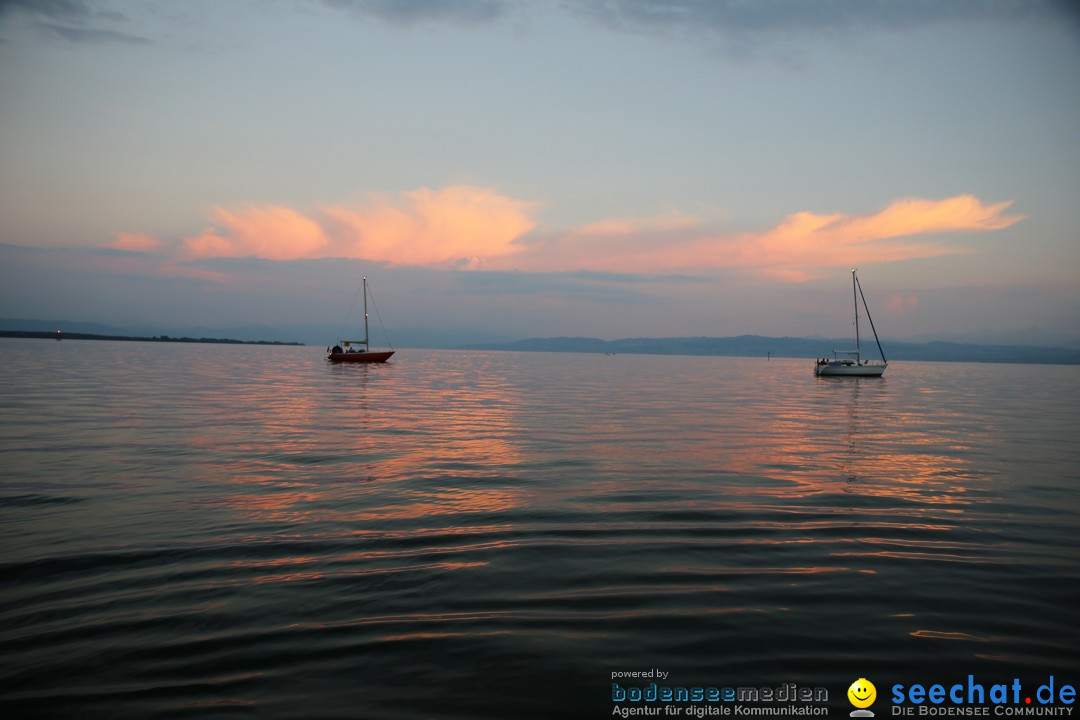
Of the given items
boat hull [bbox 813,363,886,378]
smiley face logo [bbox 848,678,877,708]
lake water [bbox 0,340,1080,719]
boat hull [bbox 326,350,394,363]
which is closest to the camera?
smiley face logo [bbox 848,678,877,708]

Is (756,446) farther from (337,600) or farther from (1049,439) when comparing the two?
(337,600)

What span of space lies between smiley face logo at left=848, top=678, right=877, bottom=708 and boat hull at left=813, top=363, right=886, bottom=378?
322 ft

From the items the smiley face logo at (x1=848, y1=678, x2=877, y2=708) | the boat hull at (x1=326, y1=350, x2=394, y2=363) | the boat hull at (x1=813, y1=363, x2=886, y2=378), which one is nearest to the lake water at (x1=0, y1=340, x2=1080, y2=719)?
the smiley face logo at (x1=848, y1=678, x2=877, y2=708)

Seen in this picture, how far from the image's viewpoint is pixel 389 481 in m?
15.9

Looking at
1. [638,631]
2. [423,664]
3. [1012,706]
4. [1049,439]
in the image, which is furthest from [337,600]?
[1049,439]

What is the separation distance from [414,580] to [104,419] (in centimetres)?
2582

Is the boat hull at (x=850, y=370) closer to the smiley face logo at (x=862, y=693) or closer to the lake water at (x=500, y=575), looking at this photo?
the lake water at (x=500, y=575)

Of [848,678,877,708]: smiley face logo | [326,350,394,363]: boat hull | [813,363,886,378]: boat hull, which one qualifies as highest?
[326,350,394,363]: boat hull

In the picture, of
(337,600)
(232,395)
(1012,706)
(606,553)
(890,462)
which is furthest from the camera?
(232,395)

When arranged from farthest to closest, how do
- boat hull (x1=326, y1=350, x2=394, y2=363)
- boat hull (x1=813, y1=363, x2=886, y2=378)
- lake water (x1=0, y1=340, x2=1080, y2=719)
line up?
boat hull (x1=326, y1=350, x2=394, y2=363) < boat hull (x1=813, y1=363, x2=886, y2=378) < lake water (x1=0, y1=340, x2=1080, y2=719)

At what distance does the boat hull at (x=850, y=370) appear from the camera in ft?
305

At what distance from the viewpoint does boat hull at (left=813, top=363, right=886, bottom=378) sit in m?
92.9

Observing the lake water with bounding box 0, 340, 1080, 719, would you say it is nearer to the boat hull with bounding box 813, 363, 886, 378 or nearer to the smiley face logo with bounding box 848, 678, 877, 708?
the smiley face logo with bounding box 848, 678, 877, 708

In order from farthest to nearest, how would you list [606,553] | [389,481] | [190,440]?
A: [190,440] < [389,481] < [606,553]
